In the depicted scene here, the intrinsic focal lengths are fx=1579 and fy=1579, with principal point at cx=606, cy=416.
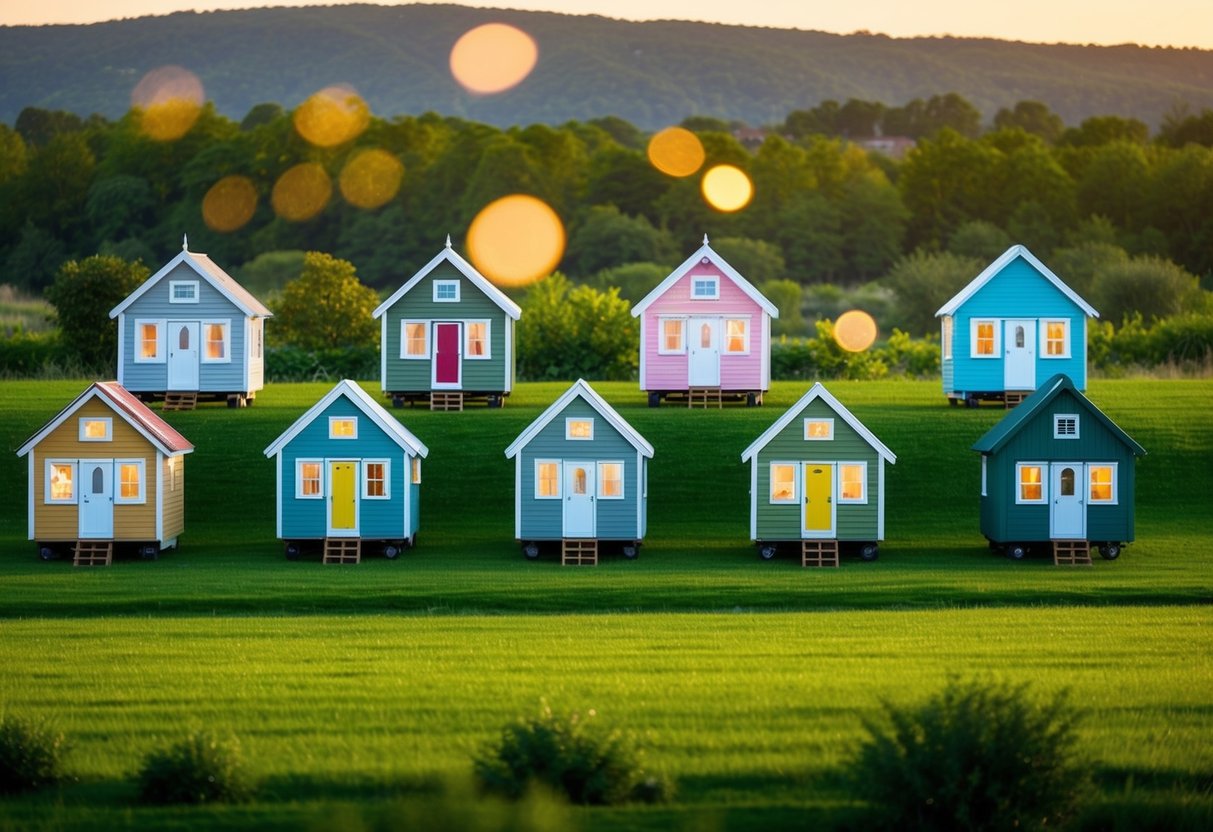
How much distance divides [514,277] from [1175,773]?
94.6 m

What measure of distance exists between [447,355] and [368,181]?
75996mm

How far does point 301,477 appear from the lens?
35.0 metres

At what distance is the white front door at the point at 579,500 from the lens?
3459cm

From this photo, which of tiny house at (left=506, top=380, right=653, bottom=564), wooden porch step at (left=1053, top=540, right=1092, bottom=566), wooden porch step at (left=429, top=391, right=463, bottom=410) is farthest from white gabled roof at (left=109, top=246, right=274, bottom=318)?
wooden porch step at (left=1053, top=540, right=1092, bottom=566)

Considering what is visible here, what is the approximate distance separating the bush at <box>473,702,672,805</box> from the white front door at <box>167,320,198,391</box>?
3130cm

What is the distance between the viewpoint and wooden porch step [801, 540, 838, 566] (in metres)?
33.7

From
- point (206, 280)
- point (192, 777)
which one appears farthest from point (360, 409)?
point (192, 777)

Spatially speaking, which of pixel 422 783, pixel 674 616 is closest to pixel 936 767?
pixel 422 783

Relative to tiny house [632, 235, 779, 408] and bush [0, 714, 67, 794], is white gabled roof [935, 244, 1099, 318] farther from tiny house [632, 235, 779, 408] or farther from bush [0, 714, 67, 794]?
bush [0, 714, 67, 794]

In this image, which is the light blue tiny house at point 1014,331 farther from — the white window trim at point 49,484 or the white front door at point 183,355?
the white window trim at point 49,484

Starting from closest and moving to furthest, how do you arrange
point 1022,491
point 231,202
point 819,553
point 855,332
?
1. point 819,553
2. point 1022,491
3. point 855,332
4. point 231,202

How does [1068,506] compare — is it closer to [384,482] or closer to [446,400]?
[384,482]

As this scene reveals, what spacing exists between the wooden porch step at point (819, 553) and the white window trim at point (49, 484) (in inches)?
625

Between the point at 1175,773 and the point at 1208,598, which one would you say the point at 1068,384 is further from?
the point at 1175,773
